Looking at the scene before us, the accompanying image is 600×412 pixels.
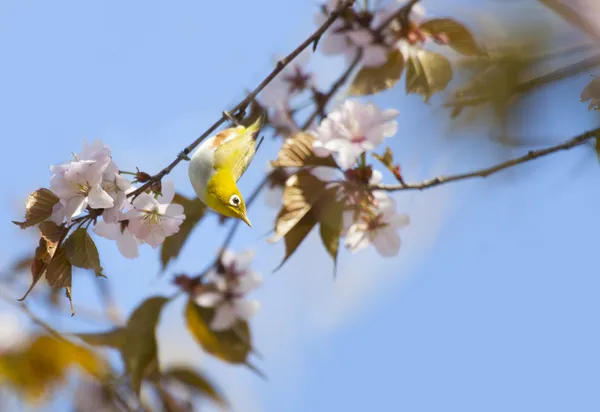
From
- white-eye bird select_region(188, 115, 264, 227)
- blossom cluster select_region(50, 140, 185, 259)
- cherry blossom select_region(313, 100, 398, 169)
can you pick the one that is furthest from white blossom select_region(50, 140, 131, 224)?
cherry blossom select_region(313, 100, 398, 169)

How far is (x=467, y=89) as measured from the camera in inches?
12.0

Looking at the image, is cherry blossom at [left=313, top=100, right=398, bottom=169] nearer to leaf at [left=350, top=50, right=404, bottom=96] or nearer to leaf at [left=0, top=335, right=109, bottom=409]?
leaf at [left=350, top=50, right=404, bottom=96]

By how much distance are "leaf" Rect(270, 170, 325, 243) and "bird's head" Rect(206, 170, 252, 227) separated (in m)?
0.10

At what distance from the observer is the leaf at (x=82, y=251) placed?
86cm

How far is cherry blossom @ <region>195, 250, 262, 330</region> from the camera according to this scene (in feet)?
5.14

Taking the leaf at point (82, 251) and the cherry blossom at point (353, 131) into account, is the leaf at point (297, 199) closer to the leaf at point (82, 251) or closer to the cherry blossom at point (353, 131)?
the cherry blossom at point (353, 131)

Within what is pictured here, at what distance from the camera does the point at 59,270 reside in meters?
0.88

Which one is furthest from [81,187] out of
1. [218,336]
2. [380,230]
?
[218,336]

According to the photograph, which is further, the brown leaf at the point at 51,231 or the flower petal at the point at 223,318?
the flower petal at the point at 223,318

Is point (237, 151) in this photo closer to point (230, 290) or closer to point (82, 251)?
point (82, 251)

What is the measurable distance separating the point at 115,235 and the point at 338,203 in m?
0.40

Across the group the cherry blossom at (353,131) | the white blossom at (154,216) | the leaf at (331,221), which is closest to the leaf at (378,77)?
the cherry blossom at (353,131)

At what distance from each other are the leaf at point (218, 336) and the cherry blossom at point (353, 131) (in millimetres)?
551

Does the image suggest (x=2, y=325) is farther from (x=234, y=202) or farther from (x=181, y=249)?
(x=234, y=202)
